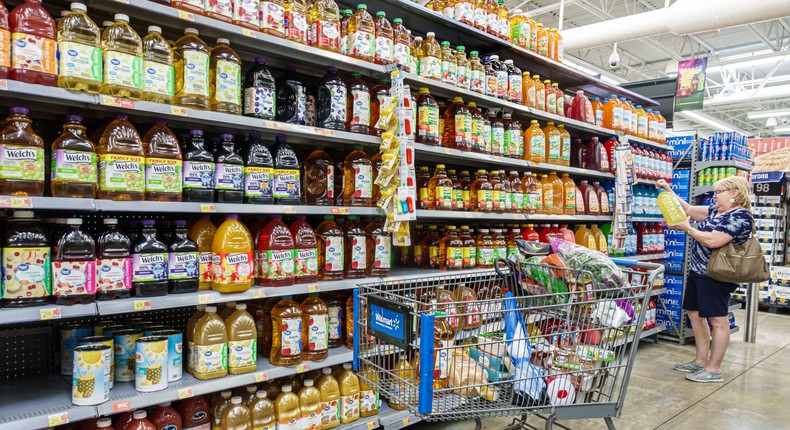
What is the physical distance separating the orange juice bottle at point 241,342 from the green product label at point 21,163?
1016mm

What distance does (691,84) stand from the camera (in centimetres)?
885

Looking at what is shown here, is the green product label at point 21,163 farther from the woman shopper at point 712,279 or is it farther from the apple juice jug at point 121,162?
the woman shopper at point 712,279

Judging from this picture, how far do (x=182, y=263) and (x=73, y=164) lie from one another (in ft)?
1.96

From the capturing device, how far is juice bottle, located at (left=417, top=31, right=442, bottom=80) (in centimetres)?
307

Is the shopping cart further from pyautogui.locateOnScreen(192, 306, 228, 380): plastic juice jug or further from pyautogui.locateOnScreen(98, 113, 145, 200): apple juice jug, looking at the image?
pyautogui.locateOnScreen(98, 113, 145, 200): apple juice jug

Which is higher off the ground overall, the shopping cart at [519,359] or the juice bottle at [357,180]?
the juice bottle at [357,180]

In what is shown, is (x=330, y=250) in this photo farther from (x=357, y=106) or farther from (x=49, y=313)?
(x=49, y=313)

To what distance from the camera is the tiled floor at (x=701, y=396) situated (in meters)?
3.21

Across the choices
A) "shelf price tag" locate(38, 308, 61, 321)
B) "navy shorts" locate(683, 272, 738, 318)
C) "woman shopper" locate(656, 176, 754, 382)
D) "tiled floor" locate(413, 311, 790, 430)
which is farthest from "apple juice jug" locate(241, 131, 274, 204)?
"navy shorts" locate(683, 272, 738, 318)

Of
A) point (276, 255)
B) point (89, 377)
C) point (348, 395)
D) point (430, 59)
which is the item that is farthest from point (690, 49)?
point (89, 377)

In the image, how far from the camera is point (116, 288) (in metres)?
1.98

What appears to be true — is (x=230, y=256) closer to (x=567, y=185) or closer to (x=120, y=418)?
(x=120, y=418)

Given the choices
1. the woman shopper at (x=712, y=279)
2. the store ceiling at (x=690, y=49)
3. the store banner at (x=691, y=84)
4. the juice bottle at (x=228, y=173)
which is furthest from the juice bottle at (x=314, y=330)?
A: the store banner at (x=691, y=84)

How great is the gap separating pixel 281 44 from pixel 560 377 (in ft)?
6.42
